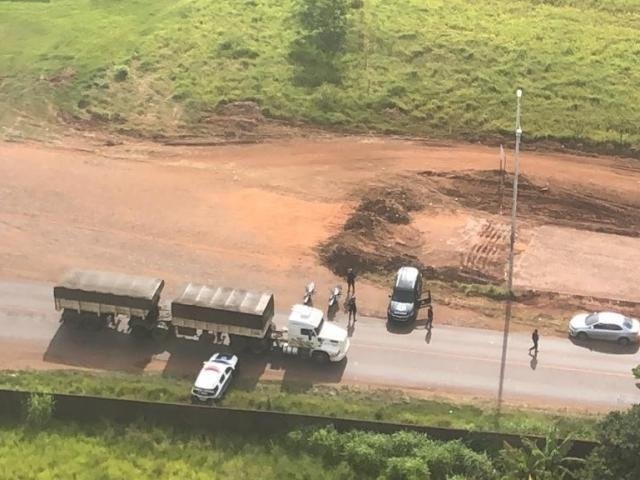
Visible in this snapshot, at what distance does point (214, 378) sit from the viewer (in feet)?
120

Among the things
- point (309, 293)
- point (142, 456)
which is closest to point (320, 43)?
point (309, 293)

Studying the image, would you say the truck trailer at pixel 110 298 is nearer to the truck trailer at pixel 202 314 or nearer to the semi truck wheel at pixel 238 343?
the truck trailer at pixel 202 314

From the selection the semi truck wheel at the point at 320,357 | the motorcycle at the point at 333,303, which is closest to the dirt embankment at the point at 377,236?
the motorcycle at the point at 333,303

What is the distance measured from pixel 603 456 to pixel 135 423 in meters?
17.8

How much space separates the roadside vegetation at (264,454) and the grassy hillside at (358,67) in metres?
27.6

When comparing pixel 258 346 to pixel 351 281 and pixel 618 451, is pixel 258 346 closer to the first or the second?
pixel 351 281

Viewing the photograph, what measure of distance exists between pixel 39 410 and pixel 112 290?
652cm

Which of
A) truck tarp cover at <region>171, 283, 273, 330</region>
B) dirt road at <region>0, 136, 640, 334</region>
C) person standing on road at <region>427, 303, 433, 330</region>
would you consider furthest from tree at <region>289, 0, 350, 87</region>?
truck tarp cover at <region>171, 283, 273, 330</region>

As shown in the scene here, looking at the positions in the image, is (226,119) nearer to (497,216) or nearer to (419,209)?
(419,209)

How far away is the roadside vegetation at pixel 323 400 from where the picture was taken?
1404 inches

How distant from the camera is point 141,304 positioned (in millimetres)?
39344

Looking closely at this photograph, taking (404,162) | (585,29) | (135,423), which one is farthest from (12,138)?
(585,29)

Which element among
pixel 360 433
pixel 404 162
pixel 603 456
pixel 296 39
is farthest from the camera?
pixel 296 39

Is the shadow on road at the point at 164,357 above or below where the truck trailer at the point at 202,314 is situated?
below
